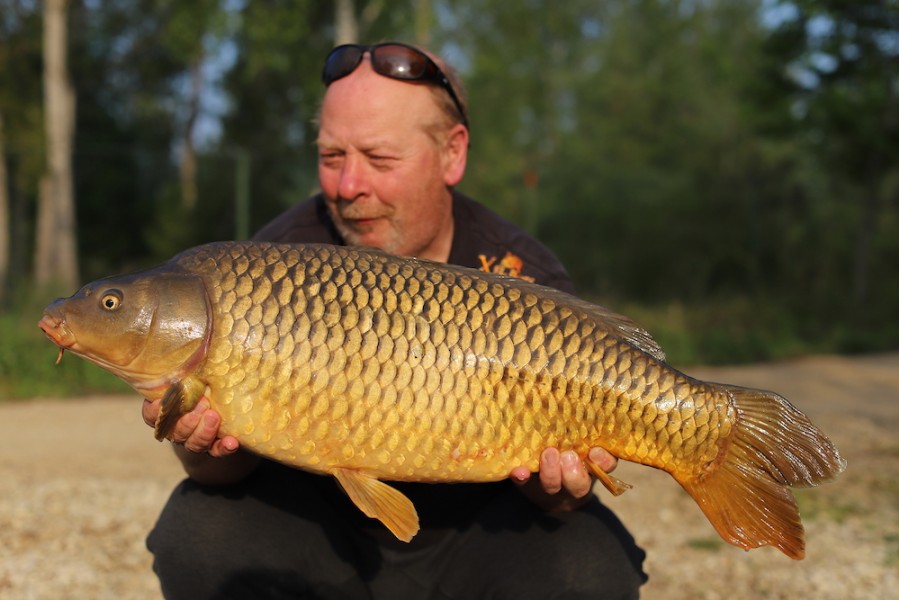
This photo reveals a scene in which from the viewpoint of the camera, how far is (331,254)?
1745 millimetres

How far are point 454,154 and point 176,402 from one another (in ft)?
3.34

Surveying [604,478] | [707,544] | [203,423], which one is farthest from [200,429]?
[707,544]

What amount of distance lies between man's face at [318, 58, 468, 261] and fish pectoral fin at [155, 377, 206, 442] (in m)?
0.64

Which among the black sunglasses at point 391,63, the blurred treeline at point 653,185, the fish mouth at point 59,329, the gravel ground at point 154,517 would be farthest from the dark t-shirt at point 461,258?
the blurred treeline at point 653,185

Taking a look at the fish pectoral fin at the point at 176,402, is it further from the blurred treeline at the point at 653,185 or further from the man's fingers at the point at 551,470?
the blurred treeline at the point at 653,185

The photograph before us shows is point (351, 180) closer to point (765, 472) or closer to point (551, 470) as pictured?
point (551, 470)

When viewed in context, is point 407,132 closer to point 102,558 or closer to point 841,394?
point 102,558

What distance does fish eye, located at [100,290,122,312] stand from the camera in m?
1.65

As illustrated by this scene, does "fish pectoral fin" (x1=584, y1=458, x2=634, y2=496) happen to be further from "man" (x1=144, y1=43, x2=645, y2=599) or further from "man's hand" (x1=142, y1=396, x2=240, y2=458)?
"man's hand" (x1=142, y1=396, x2=240, y2=458)

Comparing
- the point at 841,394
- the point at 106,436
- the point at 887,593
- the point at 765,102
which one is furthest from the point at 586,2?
the point at 887,593

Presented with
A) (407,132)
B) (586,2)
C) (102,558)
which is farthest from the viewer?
(586,2)

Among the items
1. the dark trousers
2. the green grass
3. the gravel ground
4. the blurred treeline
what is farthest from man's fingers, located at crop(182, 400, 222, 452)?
the blurred treeline

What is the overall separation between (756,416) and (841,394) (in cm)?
496

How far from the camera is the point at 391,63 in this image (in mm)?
2199
